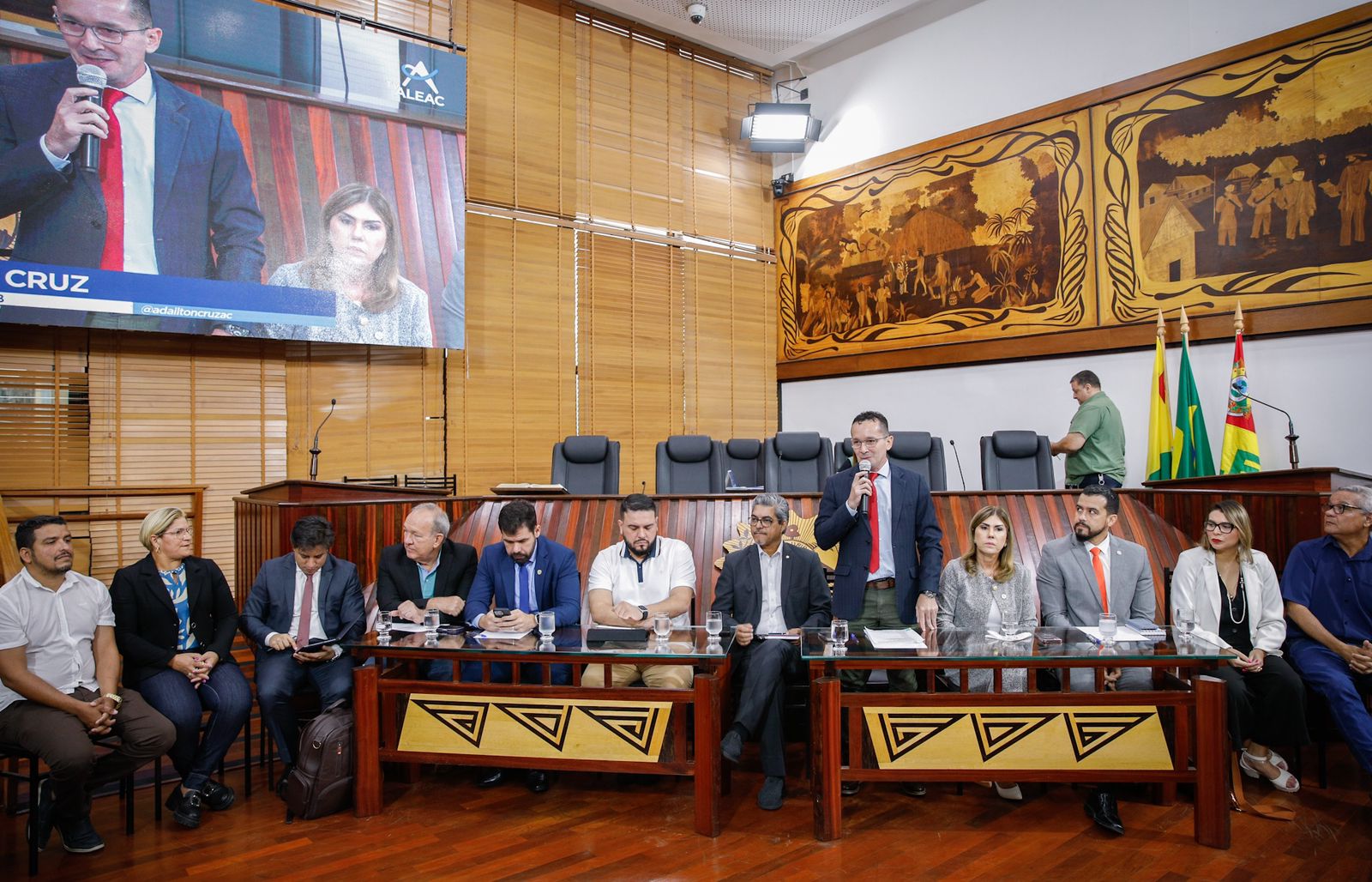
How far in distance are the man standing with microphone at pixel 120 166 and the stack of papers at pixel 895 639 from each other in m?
4.79

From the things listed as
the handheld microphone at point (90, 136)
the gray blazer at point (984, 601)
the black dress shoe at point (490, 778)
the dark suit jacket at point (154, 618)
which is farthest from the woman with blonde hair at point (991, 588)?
the handheld microphone at point (90, 136)

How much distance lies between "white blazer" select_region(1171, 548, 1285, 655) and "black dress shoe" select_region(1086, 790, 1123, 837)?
827mm

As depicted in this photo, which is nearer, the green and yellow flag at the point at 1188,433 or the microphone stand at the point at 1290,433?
the microphone stand at the point at 1290,433

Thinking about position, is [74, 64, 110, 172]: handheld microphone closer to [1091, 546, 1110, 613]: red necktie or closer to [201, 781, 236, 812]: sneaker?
[201, 781, 236, 812]: sneaker

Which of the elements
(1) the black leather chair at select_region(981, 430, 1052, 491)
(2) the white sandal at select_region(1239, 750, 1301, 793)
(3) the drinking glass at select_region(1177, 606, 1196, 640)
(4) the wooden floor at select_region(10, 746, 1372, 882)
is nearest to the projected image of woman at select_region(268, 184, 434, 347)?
(4) the wooden floor at select_region(10, 746, 1372, 882)

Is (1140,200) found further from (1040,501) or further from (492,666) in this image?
(492,666)

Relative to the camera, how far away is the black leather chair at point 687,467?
6.11 metres

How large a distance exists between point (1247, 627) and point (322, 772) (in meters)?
3.55

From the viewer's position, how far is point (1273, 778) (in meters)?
3.33

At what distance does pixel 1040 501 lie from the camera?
477 centimetres

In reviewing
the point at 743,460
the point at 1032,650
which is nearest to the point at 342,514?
the point at 743,460

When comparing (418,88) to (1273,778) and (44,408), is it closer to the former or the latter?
(44,408)

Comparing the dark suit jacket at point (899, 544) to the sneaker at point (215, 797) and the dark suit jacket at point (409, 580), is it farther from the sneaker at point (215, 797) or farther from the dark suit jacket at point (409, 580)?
the sneaker at point (215, 797)

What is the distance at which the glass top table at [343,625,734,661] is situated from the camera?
116 inches
